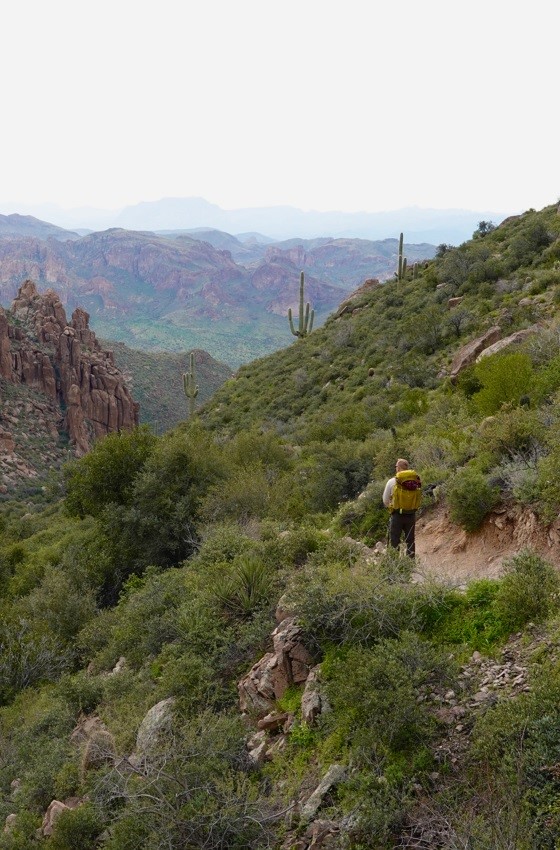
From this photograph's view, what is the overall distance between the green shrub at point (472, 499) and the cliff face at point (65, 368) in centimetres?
5055

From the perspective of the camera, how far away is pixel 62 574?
14297 millimetres

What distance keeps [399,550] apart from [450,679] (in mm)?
2568

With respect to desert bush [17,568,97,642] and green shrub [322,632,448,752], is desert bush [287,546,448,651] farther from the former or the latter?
desert bush [17,568,97,642]

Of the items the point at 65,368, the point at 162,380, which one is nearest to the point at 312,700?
the point at 65,368

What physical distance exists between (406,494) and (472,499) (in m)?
1.13

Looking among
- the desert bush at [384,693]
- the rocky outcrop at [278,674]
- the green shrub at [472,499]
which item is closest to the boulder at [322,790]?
the desert bush at [384,693]

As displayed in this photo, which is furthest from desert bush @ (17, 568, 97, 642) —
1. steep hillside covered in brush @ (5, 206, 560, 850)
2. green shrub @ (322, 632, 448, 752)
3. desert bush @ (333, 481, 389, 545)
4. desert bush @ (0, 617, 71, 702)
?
green shrub @ (322, 632, 448, 752)

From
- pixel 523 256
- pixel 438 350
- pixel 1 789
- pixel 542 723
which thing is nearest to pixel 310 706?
pixel 542 723

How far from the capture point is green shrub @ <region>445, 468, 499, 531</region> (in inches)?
338

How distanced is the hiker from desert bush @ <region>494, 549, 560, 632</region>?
2.19 metres

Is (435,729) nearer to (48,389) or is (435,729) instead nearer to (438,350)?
(438,350)

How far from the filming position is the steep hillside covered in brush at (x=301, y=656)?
4.48 m

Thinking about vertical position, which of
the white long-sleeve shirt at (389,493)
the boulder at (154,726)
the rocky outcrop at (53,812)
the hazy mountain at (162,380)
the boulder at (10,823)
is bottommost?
the hazy mountain at (162,380)

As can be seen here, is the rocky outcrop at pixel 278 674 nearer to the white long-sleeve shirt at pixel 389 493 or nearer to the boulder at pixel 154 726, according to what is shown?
the boulder at pixel 154 726
